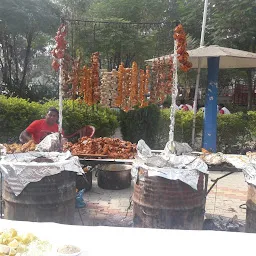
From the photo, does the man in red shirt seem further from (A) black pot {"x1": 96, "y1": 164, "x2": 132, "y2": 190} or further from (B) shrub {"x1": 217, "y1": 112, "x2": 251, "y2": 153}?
(B) shrub {"x1": 217, "y1": 112, "x2": 251, "y2": 153}

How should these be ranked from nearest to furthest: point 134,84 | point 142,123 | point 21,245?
point 21,245
point 134,84
point 142,123

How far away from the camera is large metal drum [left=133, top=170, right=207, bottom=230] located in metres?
3.94

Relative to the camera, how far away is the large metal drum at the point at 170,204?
394cm

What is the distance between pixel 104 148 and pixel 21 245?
3414 mm

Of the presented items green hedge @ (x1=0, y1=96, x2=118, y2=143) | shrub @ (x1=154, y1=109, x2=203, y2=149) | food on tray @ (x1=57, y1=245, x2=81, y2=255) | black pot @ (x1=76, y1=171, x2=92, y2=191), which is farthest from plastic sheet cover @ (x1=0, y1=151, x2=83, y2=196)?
shrub @ (x1=154, y1=109, x2=203, y2=149)

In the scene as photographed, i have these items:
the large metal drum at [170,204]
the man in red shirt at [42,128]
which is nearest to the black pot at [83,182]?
the man in red shirt at [42,128]

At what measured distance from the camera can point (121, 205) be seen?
19.1 feet

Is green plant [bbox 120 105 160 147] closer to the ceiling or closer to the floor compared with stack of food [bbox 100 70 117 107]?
closer to the floor

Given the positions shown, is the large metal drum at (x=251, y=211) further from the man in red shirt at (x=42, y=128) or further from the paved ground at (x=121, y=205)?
the man in red shirt at (x=42, y=128)

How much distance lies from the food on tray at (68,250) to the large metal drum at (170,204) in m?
1.63

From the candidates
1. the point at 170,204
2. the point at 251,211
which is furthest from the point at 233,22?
the point at 170,204

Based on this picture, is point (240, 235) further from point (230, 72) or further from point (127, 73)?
point (230, 72)

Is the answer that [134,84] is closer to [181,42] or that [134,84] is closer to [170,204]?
[181,42]

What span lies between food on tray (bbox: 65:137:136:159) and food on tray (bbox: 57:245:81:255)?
298 centimetres
